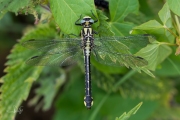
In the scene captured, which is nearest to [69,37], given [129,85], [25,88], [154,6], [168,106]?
[25,88]

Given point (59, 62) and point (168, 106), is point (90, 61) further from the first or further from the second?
point (168, 106)

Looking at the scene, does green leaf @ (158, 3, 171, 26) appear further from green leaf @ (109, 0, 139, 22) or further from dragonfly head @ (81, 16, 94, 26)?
dragonfly head @ (81, 16, 94, 26)

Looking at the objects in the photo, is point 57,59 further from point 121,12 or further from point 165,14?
point 165,14

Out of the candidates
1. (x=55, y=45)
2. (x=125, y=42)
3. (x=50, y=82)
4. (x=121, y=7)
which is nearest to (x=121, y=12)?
(x=121, y=7)

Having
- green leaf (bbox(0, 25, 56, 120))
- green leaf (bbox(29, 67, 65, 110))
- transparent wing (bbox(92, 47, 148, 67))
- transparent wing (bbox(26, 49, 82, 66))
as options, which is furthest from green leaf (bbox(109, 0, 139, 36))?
green leaf (bbox(29, 67, 65, 110))

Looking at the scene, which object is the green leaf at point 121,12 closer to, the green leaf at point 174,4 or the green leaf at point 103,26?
the green leaf at point 103,26

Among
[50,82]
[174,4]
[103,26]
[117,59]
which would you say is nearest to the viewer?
[174,4]
